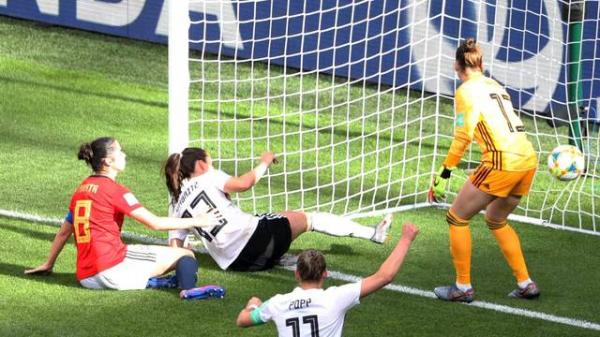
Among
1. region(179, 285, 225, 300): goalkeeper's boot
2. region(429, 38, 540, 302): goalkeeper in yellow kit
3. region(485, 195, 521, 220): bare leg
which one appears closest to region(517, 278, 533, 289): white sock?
region(429, 38, 540, 302): goalkeeper in yellow kit

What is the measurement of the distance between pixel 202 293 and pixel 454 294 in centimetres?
170

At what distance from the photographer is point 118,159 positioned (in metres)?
8.69

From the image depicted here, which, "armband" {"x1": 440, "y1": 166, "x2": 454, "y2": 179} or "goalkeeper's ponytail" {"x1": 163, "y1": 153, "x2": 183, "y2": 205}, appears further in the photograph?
"goalkeeper's ponytail" {"x1": 163, "y1": 153, "x2": 183, "y2": 205}

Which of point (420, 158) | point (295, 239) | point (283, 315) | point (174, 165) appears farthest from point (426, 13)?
point (283, 315)

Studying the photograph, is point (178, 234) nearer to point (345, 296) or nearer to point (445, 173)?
point (445, 173)

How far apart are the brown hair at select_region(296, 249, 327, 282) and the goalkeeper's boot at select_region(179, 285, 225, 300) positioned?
220 centimetres

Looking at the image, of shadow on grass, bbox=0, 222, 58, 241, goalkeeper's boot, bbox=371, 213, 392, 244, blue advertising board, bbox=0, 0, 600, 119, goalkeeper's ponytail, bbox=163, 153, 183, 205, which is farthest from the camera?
blue advertising board, bbox=0, 0, 600, 119

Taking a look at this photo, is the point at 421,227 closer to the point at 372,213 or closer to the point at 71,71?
the point at 372,213

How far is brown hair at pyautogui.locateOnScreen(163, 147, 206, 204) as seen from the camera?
916 cm

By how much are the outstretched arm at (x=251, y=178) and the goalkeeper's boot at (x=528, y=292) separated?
1909 millimetres

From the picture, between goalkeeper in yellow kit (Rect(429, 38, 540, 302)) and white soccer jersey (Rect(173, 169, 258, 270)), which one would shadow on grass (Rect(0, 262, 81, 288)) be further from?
goalkeeper in yellow kit (Rect(429, 38, 540, 302))

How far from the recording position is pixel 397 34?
575 inches

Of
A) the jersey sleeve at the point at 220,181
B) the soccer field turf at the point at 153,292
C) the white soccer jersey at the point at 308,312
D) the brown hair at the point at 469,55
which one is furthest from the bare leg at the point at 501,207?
the white soccer jersey at the point at 308,312

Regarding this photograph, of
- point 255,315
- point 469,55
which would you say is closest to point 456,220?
point 469,55
